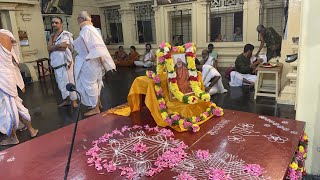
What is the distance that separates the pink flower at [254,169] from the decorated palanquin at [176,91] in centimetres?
82

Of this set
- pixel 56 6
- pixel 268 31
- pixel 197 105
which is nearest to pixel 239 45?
pixel 268 31

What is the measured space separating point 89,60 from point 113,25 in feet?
25.8

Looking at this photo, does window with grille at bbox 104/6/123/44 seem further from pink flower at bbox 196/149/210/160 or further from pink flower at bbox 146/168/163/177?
pink flower at bbox 146/168/163/177

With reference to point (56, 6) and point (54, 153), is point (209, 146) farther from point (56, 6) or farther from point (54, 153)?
point (56, 6)

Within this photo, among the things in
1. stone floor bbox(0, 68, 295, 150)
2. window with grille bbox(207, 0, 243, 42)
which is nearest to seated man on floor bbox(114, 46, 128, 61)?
window with grille bbox(207, 0, 243, 42)

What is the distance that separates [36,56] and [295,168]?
8.83 metres

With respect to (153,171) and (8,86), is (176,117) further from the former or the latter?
(8,86)

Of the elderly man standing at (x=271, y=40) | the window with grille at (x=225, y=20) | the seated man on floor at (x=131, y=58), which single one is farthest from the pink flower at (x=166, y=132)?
the seated man on floor at (x=131, y=58)

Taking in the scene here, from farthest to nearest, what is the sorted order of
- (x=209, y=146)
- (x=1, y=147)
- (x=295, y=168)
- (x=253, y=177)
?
(x=1, y=147) < (x=209, y=146) < (x=295, y=168) < (x=253, y=177)

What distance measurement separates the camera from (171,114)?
2602mm

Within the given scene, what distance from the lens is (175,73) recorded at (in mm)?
2748

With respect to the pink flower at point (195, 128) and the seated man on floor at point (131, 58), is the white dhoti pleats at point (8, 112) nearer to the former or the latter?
the pink flower at point (195, 128)

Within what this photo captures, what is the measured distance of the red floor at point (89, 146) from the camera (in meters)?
1.77

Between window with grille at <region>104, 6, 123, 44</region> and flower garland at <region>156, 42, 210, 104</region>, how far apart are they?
8641 millimetres
